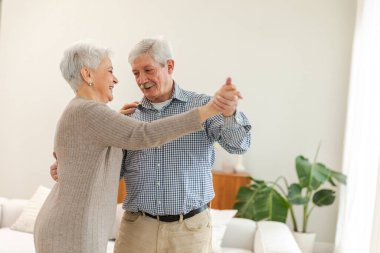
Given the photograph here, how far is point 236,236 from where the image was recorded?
3750 mm

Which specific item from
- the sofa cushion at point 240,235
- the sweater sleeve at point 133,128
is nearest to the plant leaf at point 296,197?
the sofa cushion at point 240,235

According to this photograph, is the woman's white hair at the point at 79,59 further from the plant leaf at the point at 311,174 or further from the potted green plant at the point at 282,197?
the plant leaf at the point at 311,174

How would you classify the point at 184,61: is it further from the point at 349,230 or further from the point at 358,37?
the point at 349,230

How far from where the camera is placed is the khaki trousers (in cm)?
190

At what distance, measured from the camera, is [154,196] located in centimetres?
191

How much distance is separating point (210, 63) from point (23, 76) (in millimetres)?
2011

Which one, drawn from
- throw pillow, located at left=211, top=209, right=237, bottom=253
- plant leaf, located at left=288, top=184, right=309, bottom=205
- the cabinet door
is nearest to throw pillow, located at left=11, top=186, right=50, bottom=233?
throw pillow, located at left=211, top=209, right=237, bottom=253

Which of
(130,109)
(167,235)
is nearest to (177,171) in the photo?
(167,235)

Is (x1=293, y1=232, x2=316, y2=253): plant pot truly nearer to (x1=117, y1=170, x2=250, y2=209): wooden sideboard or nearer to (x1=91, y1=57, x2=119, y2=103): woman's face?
(x1=117, y1=170, x2=250, y2=209): wooden sideboard

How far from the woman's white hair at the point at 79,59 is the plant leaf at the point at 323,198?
122 inches

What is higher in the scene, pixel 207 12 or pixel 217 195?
pixel 207 12

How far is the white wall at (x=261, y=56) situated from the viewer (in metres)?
4.79

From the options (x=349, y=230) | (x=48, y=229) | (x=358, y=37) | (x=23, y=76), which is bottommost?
(x=349, y=230)

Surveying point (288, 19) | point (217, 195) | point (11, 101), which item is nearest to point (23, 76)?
point (11, 101)
